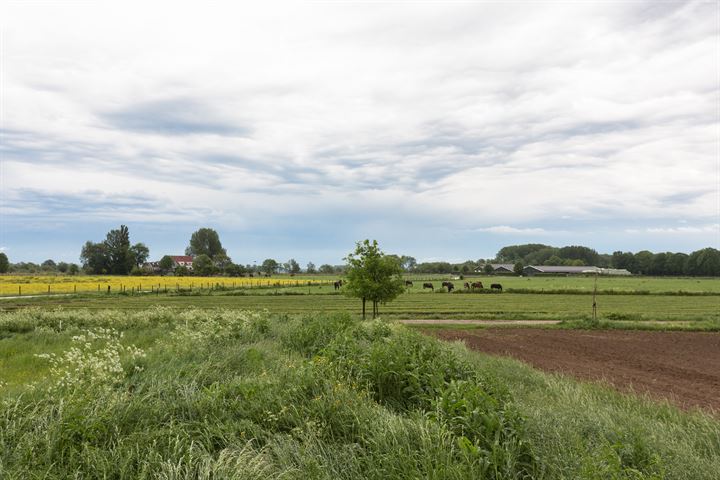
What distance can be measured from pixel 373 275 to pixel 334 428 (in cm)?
2053

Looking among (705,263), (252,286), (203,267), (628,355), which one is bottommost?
(628,355)

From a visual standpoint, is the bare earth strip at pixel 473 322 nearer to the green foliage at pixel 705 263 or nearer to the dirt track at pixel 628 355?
the dirt track at pixel 628 355

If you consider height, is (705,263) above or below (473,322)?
above

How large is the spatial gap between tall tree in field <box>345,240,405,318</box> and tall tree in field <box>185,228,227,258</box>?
15241 centimetres

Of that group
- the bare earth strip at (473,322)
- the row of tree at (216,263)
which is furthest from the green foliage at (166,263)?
the bare earth strip at (473,322)

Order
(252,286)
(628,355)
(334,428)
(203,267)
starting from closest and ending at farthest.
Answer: (334,428)
(628,355)
(252,286)
(203,267)

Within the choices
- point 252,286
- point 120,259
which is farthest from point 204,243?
point 252,286

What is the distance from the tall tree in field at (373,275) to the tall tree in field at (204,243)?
500ft

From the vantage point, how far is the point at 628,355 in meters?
19.1

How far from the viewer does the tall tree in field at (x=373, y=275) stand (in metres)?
26.5

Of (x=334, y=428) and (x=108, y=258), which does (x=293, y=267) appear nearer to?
(x=108, y=258)

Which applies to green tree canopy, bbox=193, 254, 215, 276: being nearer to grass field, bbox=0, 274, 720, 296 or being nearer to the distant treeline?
the distant treeline

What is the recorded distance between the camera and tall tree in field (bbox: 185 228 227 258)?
172m

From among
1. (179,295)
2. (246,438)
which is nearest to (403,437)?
(246,438)
